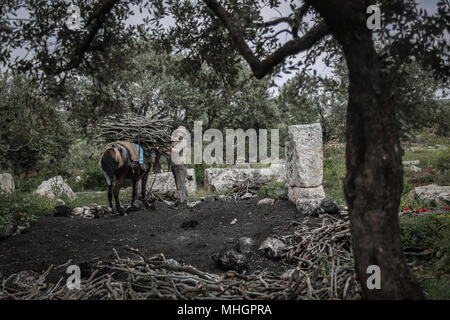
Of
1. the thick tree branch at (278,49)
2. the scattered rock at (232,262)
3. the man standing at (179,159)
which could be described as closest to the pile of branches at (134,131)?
the man standing at (179,159)

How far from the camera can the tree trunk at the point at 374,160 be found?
2.24 metres

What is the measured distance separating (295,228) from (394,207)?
3263 mm

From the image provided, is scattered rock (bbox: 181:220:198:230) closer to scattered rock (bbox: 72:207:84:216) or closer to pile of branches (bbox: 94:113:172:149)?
pile of branches (bbox: 94:113:172:149)

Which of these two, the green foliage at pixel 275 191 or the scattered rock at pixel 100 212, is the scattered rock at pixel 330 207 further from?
the scattered rock at pixel 100 212

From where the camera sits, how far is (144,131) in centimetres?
842

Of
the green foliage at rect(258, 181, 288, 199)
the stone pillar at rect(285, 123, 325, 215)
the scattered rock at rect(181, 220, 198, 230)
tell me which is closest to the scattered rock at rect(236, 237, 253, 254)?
the scattered rock at rect(181, 220, 198, 230)

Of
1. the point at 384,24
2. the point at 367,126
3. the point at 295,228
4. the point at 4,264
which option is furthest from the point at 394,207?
the point at 4,264

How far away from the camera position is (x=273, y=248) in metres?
4.58

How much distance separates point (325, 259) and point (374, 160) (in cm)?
205

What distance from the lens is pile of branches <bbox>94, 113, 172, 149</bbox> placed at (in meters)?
8.27

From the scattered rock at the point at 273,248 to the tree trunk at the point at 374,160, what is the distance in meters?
2.18

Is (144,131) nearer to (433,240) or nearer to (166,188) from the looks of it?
(166,188)

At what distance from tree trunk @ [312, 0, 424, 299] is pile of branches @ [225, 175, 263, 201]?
749 centimetres

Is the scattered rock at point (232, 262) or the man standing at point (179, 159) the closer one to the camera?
the scattered rock at point (232, 262)
